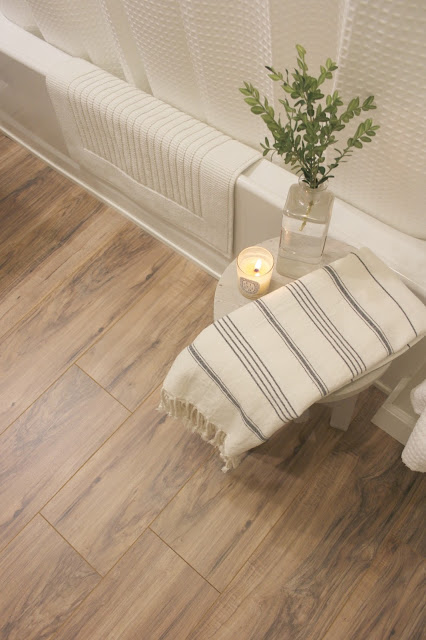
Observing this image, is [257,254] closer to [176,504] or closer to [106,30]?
[176,504]

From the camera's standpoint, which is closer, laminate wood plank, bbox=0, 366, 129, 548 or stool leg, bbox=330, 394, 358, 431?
stool leg, bbox=330, 394, 358, 431

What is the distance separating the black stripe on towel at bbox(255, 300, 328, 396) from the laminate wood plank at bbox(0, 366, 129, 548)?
0.59 m

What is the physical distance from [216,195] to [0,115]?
109cm

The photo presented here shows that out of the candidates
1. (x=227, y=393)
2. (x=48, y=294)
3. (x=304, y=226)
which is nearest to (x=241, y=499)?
(x=227, y=393)

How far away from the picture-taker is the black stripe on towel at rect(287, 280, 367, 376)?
87cm

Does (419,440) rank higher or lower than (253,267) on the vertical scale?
lower

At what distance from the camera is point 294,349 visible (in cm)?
88

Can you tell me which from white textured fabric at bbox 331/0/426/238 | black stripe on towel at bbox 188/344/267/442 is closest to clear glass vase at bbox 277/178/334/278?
white textured fabric at bbox 331/0/426/238

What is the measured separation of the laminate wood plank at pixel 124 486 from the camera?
3.92 ft

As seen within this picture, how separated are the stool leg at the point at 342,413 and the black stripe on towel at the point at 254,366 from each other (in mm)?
317

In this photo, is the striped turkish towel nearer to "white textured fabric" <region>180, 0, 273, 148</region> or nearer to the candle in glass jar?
the candle in glass jar

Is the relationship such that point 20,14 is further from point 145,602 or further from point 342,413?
point 145,602

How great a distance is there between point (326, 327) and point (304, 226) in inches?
7.2

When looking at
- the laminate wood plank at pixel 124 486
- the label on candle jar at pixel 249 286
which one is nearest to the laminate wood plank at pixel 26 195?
the laminate wood plank at pixel 124 486
